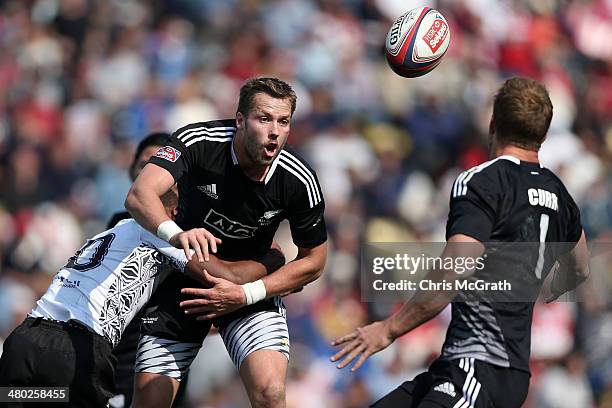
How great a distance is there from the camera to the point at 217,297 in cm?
608

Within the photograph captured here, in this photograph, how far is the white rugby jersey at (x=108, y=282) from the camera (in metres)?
5.81

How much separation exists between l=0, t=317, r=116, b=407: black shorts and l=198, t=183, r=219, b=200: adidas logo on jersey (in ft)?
3.81

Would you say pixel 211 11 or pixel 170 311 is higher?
pixel 211 11

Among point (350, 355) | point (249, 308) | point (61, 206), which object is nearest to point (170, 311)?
point (249, 308)

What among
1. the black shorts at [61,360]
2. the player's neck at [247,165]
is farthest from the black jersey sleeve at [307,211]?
the black shorts at [61,360]

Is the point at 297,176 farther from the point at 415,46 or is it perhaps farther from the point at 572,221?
the point at 572,221

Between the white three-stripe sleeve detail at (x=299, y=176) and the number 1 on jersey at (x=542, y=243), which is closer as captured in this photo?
the number 1 on jersey at (x=542, y=243)

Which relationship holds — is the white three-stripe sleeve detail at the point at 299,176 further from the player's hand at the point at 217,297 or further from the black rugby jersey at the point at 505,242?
the black rugby jersey at the point at 505,242

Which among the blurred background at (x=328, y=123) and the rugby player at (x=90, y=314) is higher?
the blurred background at (x=328, y=123)

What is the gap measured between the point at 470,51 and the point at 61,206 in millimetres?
6401

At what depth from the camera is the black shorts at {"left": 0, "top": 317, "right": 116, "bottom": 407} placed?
18.3ft

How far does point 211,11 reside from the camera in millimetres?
15078

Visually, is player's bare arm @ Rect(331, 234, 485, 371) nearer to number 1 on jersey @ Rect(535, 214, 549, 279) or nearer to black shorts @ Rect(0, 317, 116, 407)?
number 1 on jersey @ Rect(535, 214, 549, 279)

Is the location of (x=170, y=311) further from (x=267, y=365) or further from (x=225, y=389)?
(x=225, y=389)
